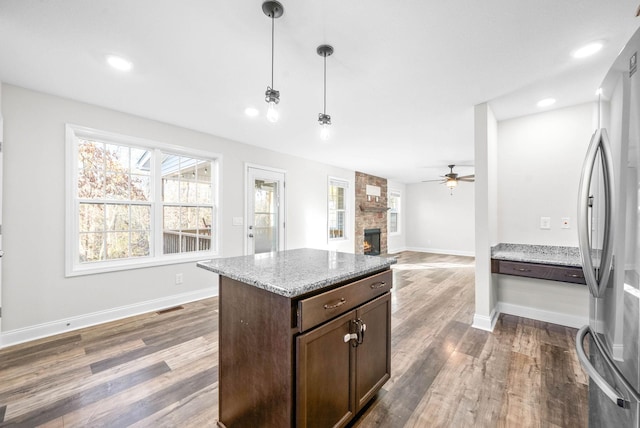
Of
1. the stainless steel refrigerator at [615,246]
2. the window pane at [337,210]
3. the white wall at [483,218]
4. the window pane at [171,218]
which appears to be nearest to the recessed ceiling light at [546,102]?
the white wall at [483,218]

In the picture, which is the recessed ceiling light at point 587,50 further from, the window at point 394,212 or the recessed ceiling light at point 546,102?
the window at point 394,212

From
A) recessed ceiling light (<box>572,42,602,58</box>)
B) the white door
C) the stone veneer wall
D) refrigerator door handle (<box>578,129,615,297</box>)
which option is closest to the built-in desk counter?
recessed ceiling light (<box>572,42,602,58</box>)

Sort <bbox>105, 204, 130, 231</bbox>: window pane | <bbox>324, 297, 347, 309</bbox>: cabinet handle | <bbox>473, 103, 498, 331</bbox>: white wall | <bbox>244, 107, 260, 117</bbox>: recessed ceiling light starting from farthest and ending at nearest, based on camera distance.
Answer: <bbox>105, 204, 130, 231</bbox>: window pane, <bbox>244, 107, 260, 117</bbox>: recessed ceiling light, <bbox>473, 103, 498, 331</bbox>: white wall, <bbox>324, 297, 347, 309</bbox>: cabinet handle

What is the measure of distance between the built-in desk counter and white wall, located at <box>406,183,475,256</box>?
4873 millimetres

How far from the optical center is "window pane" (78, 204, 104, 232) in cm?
291

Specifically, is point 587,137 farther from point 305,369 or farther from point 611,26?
point 305,369

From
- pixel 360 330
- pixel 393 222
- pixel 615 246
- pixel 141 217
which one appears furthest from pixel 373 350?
pixel 393 222

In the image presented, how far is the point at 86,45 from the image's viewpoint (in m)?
1.88

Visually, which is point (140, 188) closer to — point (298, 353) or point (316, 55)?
point (316, 55)

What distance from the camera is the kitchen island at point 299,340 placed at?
45.1 inches

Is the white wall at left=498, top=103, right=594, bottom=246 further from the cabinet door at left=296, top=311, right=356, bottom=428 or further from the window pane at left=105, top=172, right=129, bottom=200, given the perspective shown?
the window pane at left=105, top=172, right=129, bottom=200

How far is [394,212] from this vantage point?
8750 mm

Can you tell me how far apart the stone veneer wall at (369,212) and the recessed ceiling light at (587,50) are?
5042 mm

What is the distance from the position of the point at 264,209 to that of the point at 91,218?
2.34 m
